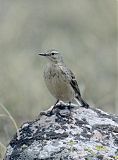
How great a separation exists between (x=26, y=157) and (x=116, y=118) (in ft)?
4.12

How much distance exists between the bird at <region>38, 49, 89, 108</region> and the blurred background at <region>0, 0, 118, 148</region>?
150 centimetres

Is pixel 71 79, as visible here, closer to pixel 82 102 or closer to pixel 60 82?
pixel 60 82

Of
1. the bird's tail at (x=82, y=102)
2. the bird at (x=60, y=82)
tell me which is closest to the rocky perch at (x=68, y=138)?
the bird's tail at (x=82, y=102)

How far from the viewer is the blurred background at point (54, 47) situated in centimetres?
1405

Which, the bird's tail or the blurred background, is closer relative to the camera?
the bird's tail

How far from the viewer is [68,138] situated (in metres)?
9.03

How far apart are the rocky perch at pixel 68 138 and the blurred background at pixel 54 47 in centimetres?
319

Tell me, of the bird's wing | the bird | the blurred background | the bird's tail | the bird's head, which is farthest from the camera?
the blurred background

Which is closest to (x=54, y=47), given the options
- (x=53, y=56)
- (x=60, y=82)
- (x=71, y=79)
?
(x=53, y=56)

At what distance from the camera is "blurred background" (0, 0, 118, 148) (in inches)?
553

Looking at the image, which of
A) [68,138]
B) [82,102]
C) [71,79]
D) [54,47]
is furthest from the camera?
[54,47]

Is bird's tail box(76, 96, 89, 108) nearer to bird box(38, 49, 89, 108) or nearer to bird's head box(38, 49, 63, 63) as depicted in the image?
bird box(38, 49, 89, 108)

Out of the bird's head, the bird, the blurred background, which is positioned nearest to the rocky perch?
the bird

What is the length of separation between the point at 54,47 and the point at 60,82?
17.4 ft
